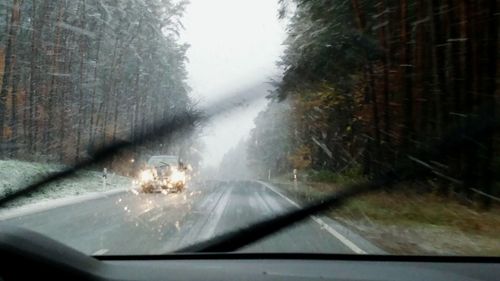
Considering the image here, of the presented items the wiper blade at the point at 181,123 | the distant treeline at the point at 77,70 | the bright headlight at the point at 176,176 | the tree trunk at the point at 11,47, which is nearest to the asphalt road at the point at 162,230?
the wiper blade at the point at 181,123

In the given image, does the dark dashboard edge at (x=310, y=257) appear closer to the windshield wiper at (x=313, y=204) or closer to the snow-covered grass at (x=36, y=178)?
the windshield wiper at (x=313, y=204)

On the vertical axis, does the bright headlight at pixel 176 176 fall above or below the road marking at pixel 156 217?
above

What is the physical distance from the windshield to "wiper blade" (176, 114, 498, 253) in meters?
0.09

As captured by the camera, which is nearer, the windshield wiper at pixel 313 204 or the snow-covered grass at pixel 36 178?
the windshield wiper at pixel 313 204

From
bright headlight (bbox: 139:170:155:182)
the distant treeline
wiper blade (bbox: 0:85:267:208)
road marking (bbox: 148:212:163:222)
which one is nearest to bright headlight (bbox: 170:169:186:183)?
bright headlight (bbox: 139:170:155:182)

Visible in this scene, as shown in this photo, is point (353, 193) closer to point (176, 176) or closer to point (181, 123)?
point (181, 123)

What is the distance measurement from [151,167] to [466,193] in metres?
13.9

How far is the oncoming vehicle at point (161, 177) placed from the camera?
25891 millimetres

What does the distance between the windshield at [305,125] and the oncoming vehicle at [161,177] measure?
0.07 metres

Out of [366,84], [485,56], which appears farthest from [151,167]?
[485,56]

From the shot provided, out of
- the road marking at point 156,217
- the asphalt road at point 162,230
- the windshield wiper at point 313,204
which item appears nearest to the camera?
the windshield wiper at point 313,204

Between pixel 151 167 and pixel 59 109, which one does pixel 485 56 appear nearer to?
pixel 151 167

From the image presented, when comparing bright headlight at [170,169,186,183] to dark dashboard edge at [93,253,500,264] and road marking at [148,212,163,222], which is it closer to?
road marking at [148,212,163,222]

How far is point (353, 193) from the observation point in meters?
21.1
